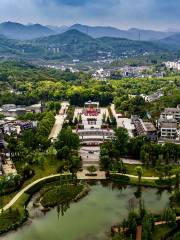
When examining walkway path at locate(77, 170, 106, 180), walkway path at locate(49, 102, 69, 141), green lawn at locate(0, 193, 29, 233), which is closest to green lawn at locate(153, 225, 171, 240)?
green lawn at locate(0, 193, 29, 233)

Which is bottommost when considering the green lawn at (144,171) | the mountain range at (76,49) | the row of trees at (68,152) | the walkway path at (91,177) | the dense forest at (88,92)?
the walkway path at (91,177)

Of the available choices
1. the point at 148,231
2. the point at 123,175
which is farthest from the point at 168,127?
the point at 148,231

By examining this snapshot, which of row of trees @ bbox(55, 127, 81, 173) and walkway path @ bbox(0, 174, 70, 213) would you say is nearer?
walkway path @ bbox(0, 174, 70, 213)

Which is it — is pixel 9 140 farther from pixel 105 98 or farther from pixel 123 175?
pixel 105 98

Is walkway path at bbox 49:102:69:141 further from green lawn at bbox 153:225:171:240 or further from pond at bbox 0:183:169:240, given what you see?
green lawn at bbox 153:225:171:240

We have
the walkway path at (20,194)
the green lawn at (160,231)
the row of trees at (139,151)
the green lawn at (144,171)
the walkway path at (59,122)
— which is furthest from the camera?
the walkway path at (59,122)

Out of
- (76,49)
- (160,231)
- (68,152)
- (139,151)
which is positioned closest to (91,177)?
(68,152)

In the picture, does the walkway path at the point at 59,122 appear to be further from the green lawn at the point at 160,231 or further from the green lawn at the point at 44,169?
the green lawn at the point at 160,231

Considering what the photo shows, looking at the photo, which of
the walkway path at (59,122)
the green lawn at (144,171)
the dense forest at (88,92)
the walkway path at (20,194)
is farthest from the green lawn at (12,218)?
the dense forest at (88,92)
